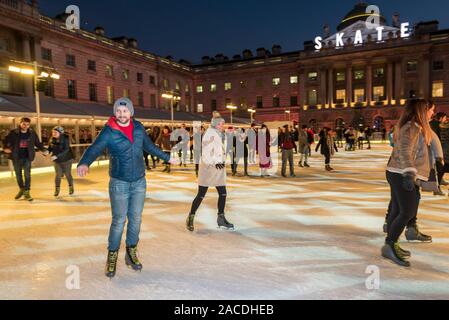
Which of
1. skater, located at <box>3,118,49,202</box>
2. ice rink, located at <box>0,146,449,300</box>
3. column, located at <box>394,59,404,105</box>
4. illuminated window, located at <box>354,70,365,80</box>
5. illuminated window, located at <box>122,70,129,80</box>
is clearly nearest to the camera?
ice rink, located at <box>0,146,449,300</box>

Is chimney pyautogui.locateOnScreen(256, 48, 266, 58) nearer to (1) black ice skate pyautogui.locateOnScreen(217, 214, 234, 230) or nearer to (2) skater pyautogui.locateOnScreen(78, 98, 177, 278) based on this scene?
(1) black ice skate pyautogui.locateOnScreen(217, 214, 234, 230)

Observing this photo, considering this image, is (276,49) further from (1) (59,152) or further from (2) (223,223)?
(2) (223,223)

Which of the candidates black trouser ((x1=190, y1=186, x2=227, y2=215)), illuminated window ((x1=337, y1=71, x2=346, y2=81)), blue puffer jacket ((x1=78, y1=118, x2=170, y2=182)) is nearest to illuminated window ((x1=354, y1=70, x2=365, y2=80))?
illuminated window ((x1=337, y1=71, x2=346, y2=81))

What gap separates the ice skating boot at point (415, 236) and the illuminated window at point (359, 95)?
54.9 metres

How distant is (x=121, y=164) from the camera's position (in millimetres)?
3650

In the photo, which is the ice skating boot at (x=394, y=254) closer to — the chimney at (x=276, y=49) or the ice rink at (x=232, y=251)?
the ice rink at (x=232, y=251)

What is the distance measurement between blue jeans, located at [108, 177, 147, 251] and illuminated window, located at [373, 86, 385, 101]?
56.9 metres

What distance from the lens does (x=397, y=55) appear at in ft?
167

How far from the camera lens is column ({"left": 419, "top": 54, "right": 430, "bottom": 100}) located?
1909 inches

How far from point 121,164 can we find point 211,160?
1.94m

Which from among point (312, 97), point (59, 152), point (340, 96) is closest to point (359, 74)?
point (340, 96)

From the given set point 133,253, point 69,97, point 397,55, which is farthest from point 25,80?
point 397,55

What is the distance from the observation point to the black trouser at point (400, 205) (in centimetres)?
396

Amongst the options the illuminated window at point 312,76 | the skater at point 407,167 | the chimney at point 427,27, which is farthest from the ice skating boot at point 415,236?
the chimney at point 427,27
